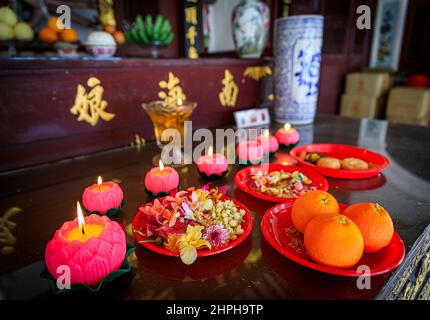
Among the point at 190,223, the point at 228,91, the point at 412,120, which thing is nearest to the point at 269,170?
the point at 190,223

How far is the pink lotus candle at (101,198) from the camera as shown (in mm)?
656

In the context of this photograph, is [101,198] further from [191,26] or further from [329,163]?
[191,26]

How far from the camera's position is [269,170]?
3.12ft

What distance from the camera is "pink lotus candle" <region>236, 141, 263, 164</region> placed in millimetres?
990

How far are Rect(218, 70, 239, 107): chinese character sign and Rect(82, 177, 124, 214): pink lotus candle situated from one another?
980mm

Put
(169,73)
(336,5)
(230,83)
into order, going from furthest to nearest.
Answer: (336,5) < (230,83) < (169,73)

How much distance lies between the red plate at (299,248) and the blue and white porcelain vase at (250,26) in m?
1.23

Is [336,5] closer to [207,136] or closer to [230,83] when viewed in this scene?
[230,83]

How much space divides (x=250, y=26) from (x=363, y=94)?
2.40 meters

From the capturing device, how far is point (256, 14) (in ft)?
5.32

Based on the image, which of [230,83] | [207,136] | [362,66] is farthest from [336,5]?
[207,136]

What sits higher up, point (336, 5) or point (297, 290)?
point (336, 5)

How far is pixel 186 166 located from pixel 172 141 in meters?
0.11

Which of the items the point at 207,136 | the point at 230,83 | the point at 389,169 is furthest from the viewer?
the point at 230,83
